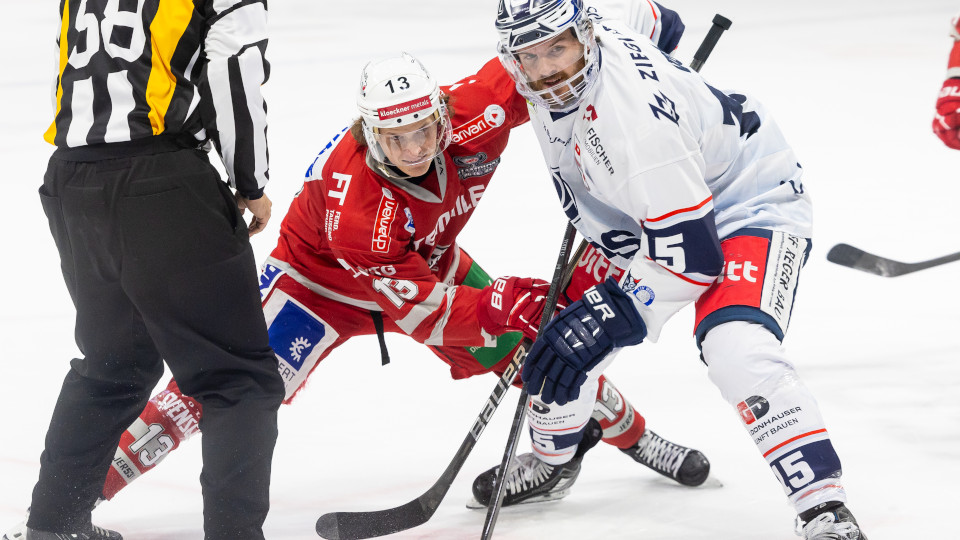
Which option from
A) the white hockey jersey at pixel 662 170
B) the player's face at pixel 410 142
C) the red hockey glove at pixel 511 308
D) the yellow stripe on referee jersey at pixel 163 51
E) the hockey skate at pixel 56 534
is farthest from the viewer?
the red hockey glove at pixel 511 308

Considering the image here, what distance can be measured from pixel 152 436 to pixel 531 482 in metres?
0.84

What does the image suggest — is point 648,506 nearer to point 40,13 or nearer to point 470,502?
point 470,502

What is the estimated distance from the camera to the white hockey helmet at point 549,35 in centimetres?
192

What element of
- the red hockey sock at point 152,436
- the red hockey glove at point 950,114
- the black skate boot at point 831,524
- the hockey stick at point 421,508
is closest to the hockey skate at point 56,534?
the red hockey sock at point 152,436

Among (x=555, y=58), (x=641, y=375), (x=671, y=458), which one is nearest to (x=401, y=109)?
(x=555, y=58)

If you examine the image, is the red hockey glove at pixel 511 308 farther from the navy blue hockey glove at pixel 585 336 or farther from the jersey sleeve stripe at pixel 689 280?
the jersey sleeve stripe at pixel 689 280

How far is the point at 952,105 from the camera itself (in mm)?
2609

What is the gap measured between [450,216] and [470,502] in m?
0.65

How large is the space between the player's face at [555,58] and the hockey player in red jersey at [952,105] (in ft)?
3.75

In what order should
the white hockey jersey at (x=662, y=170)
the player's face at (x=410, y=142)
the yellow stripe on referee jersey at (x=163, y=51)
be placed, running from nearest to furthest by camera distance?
the yellow stripe on referee jersey at (x=163, y=51) → the white hockey jersey at (x=662, y=170) → the player's face at (x=410, y=142)

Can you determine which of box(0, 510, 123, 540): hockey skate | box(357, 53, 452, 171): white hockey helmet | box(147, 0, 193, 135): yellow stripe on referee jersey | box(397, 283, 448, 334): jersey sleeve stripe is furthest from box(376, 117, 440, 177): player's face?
box(0, 510, 123, 540): hockey skate

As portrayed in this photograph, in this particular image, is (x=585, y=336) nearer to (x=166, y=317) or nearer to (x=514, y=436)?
(x=514, y=436)

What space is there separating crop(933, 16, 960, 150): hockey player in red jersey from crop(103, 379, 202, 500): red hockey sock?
72.4 inches

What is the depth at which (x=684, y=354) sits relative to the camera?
3.23 m
